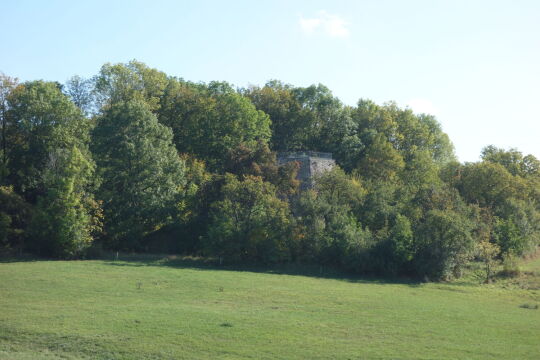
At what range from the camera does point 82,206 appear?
151ft

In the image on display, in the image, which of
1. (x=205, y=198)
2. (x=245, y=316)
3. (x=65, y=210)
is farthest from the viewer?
(x=205, y=198)

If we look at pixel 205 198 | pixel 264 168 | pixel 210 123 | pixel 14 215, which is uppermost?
pixel 210 123

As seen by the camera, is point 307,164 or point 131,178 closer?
point 131,178

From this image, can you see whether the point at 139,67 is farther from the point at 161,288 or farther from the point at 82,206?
the point at 161,288

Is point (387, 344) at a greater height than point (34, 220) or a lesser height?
lesser

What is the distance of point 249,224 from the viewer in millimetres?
47125

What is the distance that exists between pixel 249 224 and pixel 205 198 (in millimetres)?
7531

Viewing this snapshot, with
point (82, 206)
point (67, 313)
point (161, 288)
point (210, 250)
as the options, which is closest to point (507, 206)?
point (210, 250)

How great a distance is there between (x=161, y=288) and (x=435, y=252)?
23727 mm

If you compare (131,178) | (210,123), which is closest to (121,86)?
(210,123)

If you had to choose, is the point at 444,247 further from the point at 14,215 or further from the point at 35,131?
the point at 35,131

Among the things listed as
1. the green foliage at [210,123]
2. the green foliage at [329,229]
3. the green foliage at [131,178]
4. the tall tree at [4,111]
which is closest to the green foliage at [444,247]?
the green foliage at [329,229]

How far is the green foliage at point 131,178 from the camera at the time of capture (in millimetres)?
50750

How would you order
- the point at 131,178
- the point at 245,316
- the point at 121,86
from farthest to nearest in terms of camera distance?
the point at 121,86 → the point at 131,178 → the point at 245,316
